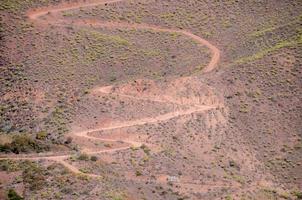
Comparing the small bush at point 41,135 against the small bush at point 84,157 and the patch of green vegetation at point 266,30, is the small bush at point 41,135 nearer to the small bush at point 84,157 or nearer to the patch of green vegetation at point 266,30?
the small bush at point 84,157

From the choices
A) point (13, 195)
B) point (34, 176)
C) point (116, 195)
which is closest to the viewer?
point (116, 195)

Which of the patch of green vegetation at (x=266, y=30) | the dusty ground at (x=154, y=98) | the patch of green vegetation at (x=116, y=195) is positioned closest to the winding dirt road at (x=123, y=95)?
the dusty ground at (x=154, y=98)

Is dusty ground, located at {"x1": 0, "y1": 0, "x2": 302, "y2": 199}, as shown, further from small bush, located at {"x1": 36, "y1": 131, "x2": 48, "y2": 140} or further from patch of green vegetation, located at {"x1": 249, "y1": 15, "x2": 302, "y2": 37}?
small bush, located at {"x1": 36, "y1": 131, "x2": 48, "y2": 140}

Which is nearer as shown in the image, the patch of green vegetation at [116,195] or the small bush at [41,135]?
the patch of green vegetation at [116,195]

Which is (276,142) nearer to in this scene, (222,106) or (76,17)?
(222,106)

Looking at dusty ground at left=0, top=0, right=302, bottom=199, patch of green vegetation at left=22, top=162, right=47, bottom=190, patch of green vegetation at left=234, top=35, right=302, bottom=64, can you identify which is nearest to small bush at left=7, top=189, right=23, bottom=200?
dusty ground at left=0, top=0, right=302, bottom=199

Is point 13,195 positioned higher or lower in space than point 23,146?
lower

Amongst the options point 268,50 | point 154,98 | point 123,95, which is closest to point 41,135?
point 123,95

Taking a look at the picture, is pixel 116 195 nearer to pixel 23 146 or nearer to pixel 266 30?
pixel 23 146
